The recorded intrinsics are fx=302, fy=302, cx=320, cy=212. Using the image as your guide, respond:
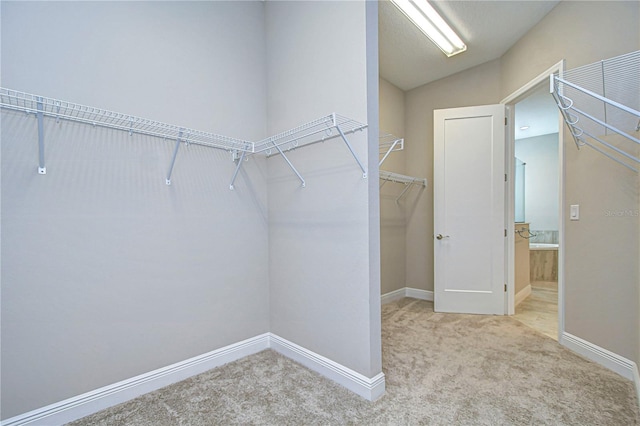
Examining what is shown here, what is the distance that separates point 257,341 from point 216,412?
2.34ft

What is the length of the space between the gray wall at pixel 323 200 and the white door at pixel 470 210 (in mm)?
1871

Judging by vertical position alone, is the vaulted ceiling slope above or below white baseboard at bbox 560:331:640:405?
above

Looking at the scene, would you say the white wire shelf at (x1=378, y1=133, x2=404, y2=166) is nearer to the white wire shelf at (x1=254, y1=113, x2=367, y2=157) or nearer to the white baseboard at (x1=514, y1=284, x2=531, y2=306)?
the white wire shelf at (x1=254, y1=113, x2=367, y2=157)

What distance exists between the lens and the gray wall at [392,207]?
3592 mm

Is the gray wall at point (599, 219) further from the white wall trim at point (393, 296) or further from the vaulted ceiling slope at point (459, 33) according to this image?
the white wall trim at point (393, 296)

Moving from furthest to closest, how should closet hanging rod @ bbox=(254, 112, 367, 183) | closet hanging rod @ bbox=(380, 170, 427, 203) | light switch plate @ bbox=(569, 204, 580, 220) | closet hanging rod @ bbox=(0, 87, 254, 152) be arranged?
closet hanging rod @ bbox=(380, 170, 427, 203) < light switch plate @ bbox=(569, 204, 580, 220) < closet hanging rod @ bbox=(254, 112, 367, 183) < closet hanging rod @ bbox=(0, 87, 254, 152)

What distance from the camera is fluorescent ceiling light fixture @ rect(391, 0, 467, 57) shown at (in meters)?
2.42

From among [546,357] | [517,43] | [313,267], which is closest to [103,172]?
[313,267]

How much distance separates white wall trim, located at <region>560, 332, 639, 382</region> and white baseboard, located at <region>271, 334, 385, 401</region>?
155 cm

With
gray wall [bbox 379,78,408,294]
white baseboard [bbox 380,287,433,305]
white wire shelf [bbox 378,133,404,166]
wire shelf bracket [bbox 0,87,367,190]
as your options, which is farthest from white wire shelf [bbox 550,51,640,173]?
white baseboard [bbox 380,287,433,305]

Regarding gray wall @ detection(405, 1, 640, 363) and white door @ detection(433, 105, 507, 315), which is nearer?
gray wall @ detection(405, 1, 640, 363)

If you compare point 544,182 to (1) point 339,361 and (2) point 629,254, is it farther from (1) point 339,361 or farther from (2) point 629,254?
(1) point 339,361

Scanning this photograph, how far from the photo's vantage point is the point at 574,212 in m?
2.32

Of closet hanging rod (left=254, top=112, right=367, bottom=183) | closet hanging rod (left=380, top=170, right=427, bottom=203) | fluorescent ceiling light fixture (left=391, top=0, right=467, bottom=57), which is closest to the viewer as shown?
closet hanging rod (left=254, top=112, right=367, bottom=183)
